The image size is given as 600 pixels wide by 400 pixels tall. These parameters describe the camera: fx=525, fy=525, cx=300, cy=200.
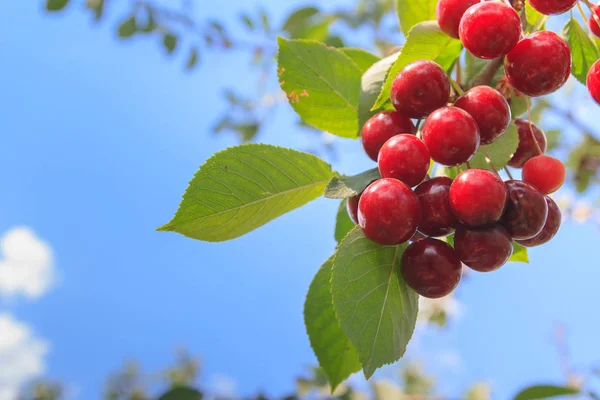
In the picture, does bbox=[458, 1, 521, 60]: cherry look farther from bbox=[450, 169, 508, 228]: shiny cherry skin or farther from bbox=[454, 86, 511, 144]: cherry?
bbox=[450, 169, 508, 228]: shiny cherry skin

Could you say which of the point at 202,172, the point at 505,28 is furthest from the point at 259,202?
the point at 505,28

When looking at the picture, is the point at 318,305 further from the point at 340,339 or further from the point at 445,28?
the point at 445,28

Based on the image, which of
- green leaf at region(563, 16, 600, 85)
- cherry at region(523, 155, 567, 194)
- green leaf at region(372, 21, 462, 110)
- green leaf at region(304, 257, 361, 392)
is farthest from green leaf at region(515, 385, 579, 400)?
green leaf at region(372, 21, 462, 110)

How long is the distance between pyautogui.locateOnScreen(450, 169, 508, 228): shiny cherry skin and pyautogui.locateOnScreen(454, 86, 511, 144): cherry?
0.09 meters

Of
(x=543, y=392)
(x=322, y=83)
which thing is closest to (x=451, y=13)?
(x=322, y=83)

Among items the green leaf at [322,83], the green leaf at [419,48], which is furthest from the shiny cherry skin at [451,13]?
the green leaf at [322,83]

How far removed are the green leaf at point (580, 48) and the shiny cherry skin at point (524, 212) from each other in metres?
0.36

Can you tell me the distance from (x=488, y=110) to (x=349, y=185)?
25 cm

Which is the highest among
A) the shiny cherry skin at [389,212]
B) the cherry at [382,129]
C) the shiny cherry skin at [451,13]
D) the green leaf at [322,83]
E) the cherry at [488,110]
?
the green leaf at [322,83]

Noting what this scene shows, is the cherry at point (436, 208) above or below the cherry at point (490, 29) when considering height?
below

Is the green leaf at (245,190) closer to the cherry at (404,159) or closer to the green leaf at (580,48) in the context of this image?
the cherry at (404,159)

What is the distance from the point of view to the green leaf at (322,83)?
3.62ft

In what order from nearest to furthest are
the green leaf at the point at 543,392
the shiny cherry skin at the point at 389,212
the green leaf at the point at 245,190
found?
the shiny cherry skin at the point at 389,212 → the green leaf at the point at 245,190 → the green leaf at the point at 543,392

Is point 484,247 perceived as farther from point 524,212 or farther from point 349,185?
point 349,185
